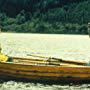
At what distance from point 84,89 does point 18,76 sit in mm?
6472

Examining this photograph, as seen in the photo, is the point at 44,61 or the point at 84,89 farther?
the point at 44,61

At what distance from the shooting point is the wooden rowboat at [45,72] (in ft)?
108

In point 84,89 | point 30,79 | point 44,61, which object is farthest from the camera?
point 44,61

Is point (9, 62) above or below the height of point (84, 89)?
above

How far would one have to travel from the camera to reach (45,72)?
33625 millimetres

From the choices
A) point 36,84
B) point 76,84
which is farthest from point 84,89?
point 36,84

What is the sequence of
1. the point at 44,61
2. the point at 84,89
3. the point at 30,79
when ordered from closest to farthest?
the point at 84,89, the point at 30,79, the point at 44,61

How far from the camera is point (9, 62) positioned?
34500mm

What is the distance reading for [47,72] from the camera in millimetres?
33562

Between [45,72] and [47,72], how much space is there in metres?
0.19

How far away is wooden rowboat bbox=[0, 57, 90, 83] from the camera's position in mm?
33062

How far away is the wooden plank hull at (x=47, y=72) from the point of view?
1300 inches

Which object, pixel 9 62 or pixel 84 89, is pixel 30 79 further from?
pixel 84 89

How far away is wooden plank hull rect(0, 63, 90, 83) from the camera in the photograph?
108 ft
